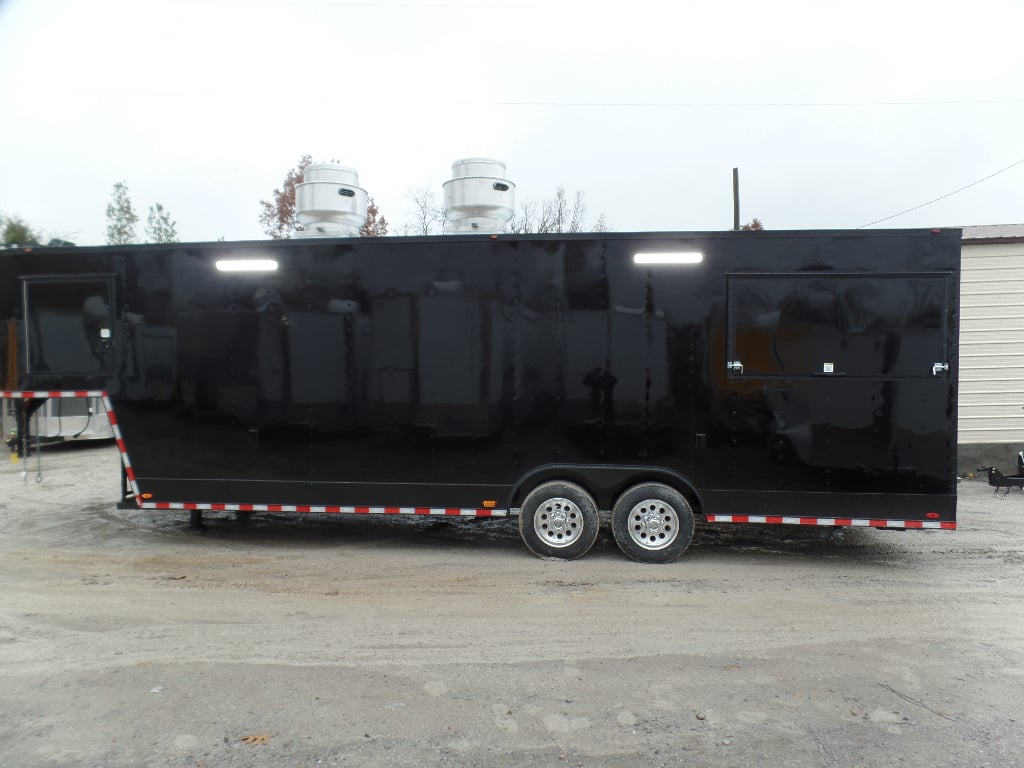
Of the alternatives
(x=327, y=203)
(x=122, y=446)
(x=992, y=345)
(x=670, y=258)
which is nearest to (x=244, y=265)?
(x=327, y=203)

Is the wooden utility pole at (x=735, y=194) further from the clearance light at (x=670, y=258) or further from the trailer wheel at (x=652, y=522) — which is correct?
the trailer wheel at (x=652, y=522)

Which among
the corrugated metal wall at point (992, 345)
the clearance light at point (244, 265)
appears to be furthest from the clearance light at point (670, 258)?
the corrugated metal wall at point (992, 345)

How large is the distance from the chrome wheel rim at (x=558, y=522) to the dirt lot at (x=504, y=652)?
0.26 metres

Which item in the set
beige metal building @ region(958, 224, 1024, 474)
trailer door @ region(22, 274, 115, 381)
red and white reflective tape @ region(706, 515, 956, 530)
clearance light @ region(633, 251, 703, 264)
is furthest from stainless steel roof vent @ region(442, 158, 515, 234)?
beige metal building @ region(958, 224, 1024, 474)

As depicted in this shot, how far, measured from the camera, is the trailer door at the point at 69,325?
21.9ft

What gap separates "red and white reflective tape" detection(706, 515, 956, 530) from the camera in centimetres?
583

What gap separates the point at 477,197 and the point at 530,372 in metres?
2.14

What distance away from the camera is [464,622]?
4816 millimetres

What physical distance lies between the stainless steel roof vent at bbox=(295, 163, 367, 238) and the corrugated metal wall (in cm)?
1037

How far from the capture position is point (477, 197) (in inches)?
275

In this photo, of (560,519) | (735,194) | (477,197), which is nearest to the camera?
(560,519)

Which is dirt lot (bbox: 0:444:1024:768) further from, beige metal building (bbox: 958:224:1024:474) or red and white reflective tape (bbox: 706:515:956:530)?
beige metal building (bbox: 958:224:1024:474)

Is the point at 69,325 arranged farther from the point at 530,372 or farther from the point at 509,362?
the point at 530,372

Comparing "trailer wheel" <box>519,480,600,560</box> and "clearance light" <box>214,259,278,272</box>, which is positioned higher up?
"clearance light" <box>214,259,278,272</box>
